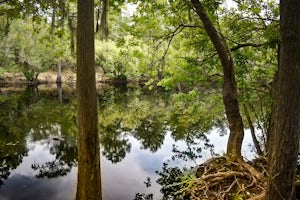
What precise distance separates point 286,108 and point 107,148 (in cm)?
971

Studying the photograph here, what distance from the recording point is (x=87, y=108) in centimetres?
520

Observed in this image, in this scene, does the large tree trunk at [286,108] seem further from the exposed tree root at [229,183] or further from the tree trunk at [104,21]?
the tree trunk at [104,21]

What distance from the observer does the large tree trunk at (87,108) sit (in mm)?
5102

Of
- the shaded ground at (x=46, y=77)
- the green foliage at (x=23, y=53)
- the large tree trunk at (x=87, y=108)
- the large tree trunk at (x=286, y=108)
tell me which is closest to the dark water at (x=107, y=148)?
the large tree trunk at (x=87, y=108)

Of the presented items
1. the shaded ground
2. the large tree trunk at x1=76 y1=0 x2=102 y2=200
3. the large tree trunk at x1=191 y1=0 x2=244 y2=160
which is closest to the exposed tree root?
the large tree trunk at x1=191 y1=0 x2=244 y2=160

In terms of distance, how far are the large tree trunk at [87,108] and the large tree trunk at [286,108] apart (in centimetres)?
304

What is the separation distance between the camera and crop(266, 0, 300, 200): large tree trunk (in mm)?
3480

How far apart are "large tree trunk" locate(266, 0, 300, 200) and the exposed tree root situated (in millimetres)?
1539

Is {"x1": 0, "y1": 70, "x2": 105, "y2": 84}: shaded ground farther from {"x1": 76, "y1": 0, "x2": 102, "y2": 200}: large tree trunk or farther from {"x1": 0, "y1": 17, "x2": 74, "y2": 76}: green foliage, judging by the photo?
{"x1": 76, "y1": 0, "x2": 102, "y2": 200}: large tree trunk

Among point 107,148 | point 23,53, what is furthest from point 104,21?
point 23,53

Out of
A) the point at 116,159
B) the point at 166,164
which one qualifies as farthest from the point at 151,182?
the point at 116,159

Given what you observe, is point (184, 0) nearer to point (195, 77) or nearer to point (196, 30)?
point (196, 30)

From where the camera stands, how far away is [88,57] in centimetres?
516

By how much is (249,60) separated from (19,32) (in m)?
34.4
